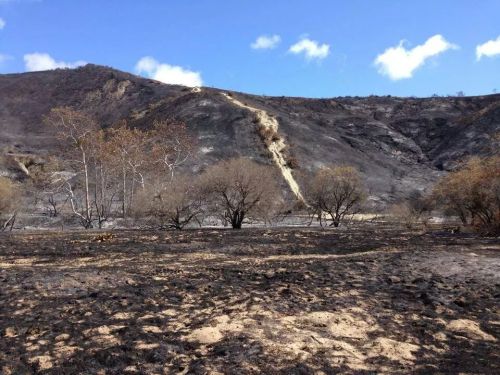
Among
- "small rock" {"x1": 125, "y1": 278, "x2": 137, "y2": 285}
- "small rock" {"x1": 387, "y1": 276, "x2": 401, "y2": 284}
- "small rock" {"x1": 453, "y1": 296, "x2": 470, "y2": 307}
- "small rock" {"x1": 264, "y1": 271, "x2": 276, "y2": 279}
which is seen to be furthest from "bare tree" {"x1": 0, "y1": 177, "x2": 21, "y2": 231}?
"small rock" {"x1": 453, "y1": 296, "x2": 470, "y2": 307}

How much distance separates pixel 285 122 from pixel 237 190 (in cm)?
4738

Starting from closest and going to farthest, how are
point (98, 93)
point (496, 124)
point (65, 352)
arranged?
point (65, 352), point (496, 124), point (98, 93)

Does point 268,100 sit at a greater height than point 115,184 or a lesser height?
greater

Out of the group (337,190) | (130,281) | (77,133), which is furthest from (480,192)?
(77,133)

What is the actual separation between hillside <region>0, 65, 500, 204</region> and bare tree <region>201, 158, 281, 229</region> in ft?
86.7

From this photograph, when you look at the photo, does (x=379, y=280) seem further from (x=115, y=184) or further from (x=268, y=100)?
(x=268, y=100)

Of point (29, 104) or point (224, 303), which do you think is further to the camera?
point (29, 104)

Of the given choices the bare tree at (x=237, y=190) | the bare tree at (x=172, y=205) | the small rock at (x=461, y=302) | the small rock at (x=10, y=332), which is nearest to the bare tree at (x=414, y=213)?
the bare tree at (x=237, y=190)

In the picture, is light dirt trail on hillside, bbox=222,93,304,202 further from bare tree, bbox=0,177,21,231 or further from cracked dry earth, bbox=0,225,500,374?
cracked dry earth, bbox=0,225,500,374

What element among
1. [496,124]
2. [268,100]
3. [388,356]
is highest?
[268,100]

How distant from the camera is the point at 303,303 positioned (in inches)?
321

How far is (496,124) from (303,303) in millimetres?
87249

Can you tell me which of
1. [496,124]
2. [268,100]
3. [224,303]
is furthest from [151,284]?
[268,100]

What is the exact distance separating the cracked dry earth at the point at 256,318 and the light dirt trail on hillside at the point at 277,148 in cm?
4742
